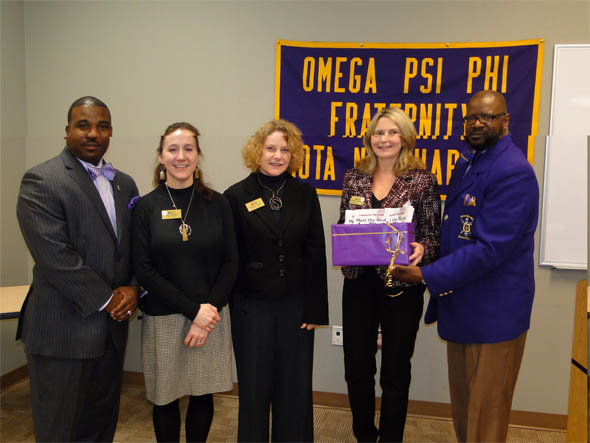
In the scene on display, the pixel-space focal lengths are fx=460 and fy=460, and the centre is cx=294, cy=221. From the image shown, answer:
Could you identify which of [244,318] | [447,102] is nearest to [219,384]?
[244,318]

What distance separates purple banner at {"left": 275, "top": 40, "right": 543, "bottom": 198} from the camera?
9.64 feet

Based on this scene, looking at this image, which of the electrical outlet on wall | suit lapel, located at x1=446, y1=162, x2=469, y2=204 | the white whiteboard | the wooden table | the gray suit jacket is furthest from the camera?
the electrical outlet on wall

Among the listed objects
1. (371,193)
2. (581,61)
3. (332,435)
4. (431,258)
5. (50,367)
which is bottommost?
(332,435)

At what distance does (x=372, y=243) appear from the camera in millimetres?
2094

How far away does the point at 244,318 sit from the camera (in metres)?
2.21

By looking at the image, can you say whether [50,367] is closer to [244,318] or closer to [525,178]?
[244,318]

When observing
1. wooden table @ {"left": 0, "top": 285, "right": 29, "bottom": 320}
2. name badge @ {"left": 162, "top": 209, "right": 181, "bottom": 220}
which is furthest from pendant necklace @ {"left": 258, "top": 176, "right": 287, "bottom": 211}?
wooden table @ {"left": 0, "top": 285, "right": 29, "bottom": 320}

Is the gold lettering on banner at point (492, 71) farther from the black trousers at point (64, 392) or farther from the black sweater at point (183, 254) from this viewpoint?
the black trousers at point (64, 392)

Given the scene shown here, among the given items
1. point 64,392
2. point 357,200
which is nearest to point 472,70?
point 357,200

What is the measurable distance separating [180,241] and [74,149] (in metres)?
0.62

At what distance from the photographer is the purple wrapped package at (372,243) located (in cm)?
207

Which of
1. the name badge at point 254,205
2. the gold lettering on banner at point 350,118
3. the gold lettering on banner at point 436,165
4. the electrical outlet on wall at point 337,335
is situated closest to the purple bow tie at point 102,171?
the name badge at point 254,205

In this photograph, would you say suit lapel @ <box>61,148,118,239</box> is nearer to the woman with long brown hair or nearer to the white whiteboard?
the woman with long brown hair

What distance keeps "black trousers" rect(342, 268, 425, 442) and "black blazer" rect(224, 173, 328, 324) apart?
190 millimetres
